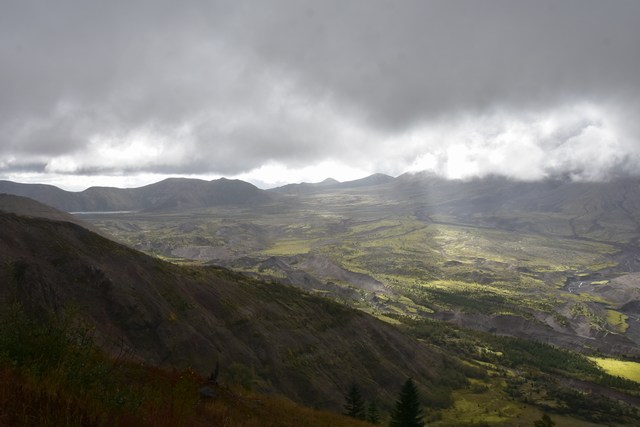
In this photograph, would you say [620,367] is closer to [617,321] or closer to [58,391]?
[617,321]

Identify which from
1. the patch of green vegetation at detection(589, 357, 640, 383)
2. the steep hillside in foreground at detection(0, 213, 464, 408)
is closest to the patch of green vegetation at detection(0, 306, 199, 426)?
the steep hillside in foreground at detection(0, 213, 464, 408)

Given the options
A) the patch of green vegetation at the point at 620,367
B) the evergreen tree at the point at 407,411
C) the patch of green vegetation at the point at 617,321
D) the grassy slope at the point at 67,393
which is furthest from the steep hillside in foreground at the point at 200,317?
the patch of green vegetation at the point at 617,321

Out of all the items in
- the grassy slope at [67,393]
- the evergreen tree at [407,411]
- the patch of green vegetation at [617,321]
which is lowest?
the patch of green vegetation at [617,321]

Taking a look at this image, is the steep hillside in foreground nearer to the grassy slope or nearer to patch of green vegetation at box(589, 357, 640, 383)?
the grassy slope

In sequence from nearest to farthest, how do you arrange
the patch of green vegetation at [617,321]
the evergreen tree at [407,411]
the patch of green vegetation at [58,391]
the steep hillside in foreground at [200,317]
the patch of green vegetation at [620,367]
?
the patch of green vegetation at [58,391]
the evergreen tree at [407,411]
the steep hillside in foreground at [200,317]
the patch of green vegetation at [620,367]
the patch of green vegetation at [617,321]

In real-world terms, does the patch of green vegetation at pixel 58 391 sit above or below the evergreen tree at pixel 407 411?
above

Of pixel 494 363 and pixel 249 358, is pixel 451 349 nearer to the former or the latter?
pixel 494 363

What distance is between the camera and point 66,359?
8.03 metres

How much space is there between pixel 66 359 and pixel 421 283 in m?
163

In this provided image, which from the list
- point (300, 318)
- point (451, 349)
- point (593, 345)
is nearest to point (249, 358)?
point (300, 318)

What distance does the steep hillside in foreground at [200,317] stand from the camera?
37.0 metres

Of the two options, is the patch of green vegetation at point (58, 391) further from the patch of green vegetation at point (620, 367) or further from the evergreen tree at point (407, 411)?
the patch of green vegetation at point (620, 367)

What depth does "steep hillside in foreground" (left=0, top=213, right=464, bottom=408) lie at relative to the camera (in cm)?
3697

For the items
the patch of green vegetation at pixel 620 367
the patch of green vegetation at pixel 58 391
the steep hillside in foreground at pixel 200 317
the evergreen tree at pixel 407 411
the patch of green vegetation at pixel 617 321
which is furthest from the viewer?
the patch of green vegetation at pixel 617 321
